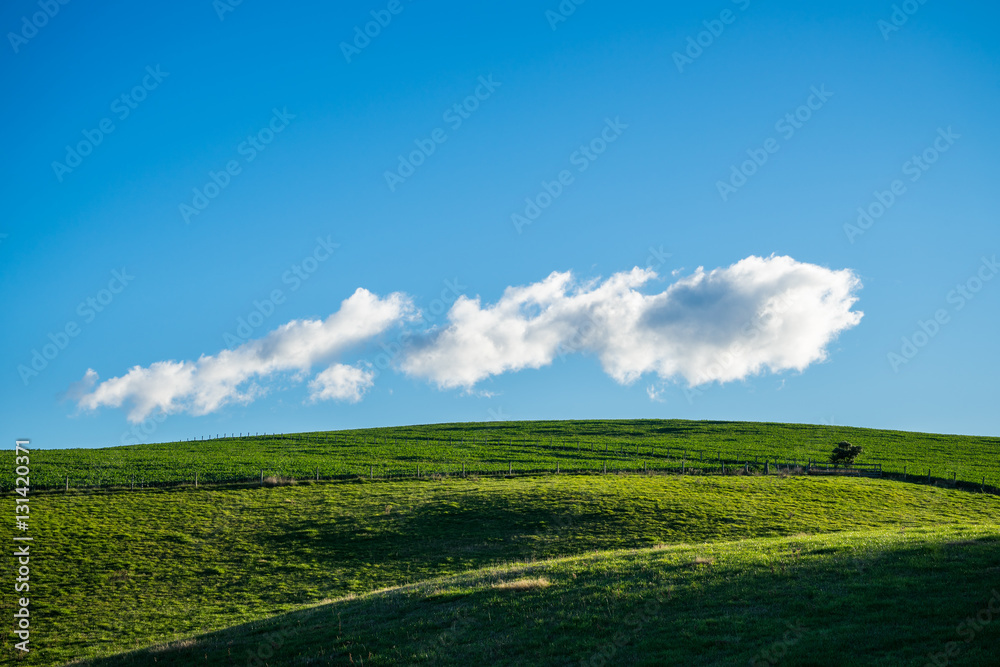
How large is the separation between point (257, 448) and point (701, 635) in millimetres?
85856

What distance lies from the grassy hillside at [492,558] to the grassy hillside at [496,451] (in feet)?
37.8

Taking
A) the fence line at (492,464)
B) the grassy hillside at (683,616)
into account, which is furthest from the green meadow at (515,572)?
the fence line at (492,464)

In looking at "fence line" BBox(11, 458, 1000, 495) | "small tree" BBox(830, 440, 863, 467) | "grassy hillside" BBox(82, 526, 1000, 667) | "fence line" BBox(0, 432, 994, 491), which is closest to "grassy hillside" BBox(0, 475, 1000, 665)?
"grassy hillside" BBox(82, 526, 1000, 667)

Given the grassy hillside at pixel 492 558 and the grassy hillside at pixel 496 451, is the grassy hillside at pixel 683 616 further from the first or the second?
the grassy hillside at pixel 496 451

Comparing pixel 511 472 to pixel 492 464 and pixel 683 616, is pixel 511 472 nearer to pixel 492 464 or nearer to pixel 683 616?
pixel 492 464

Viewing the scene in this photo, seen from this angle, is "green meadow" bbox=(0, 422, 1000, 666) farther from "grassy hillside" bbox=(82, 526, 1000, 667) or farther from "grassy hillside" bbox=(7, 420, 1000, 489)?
"grassy hillside" bbox=(7, 420, 1000, 489)

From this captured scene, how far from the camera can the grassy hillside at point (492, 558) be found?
17.9 metres

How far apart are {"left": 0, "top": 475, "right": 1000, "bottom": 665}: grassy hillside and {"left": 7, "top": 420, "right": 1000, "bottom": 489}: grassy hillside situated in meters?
11.5

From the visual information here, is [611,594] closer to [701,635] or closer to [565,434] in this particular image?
[701,635]

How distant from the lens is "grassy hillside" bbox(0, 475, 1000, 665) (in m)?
17.9

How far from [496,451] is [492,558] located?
49.5 metres

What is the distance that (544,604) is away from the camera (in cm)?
2031

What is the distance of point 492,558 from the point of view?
37.8 metres

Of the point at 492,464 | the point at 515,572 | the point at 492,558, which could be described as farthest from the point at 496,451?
the point at 515,572
